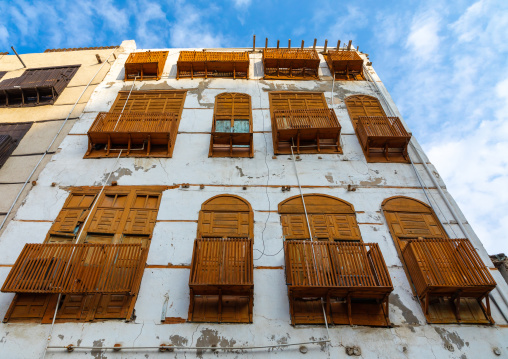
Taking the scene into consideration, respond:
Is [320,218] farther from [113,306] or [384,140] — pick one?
[113,306]

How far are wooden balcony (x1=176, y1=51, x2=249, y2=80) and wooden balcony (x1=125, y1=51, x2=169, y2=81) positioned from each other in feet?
3.48

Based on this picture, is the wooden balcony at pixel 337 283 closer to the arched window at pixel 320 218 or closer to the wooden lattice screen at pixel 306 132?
the arched window at pixel 320 218

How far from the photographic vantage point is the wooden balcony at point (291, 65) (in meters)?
16.5

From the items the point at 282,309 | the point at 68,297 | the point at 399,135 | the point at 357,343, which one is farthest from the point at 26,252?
the point at 399,135

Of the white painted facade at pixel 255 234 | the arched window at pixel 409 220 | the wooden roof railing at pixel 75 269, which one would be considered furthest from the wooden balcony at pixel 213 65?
the wooden roof railing at pixel 75 269

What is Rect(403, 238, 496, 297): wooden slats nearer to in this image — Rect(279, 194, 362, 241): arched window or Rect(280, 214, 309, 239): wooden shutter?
Rect(279, 194, 362, 241): arched window

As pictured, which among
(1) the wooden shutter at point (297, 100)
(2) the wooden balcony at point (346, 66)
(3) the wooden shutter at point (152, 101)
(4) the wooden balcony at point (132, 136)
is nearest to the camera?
(4) the wooden balcony at point (132, 136)

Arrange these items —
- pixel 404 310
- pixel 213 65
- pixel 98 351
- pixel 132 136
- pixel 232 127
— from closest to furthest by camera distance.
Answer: pixel 98 351
pixel 404 310
pixel 132 136
pixel 232 127
pixel 213 65

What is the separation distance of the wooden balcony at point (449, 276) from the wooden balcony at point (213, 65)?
39.6 ft

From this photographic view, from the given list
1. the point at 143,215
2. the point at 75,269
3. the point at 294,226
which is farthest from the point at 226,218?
the point at 75,269

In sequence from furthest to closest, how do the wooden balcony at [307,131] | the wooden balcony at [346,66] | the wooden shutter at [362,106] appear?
the wooden balcony at [346,66] → the wooden shutter at [362,106] → the wooden balcony at [307,131]

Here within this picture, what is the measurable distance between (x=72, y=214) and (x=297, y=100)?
1056cm

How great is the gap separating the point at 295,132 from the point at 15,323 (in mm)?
10157

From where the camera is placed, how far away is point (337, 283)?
24.6ft
